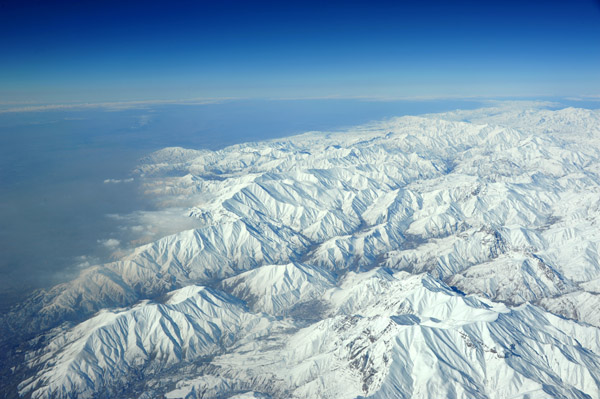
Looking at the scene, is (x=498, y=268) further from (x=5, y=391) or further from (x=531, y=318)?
(x=5, y=391)

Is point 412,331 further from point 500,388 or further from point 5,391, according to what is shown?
point 5,391

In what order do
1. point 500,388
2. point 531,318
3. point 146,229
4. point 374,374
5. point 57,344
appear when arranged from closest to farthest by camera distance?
point 500,388, point 374,374, point 531,318, point 57,344, point 146,229

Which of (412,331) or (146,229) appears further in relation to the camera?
(146,229)

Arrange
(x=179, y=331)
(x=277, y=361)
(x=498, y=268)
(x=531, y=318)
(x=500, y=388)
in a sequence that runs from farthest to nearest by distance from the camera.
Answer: (x=498, y=268), (x=179, y=331), (x=277, y=361), (x=531, y=318), (x=500, y=388)

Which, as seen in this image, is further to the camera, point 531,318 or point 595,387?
point 531,318

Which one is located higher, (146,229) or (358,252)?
(146,229)

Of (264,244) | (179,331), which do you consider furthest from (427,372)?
(264,244)

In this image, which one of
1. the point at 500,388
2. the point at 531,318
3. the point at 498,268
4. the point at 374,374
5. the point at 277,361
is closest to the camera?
the point at 500,388

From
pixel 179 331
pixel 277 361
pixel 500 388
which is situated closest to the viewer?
pixel 500 388

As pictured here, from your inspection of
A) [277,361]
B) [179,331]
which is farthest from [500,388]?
[179,331]
